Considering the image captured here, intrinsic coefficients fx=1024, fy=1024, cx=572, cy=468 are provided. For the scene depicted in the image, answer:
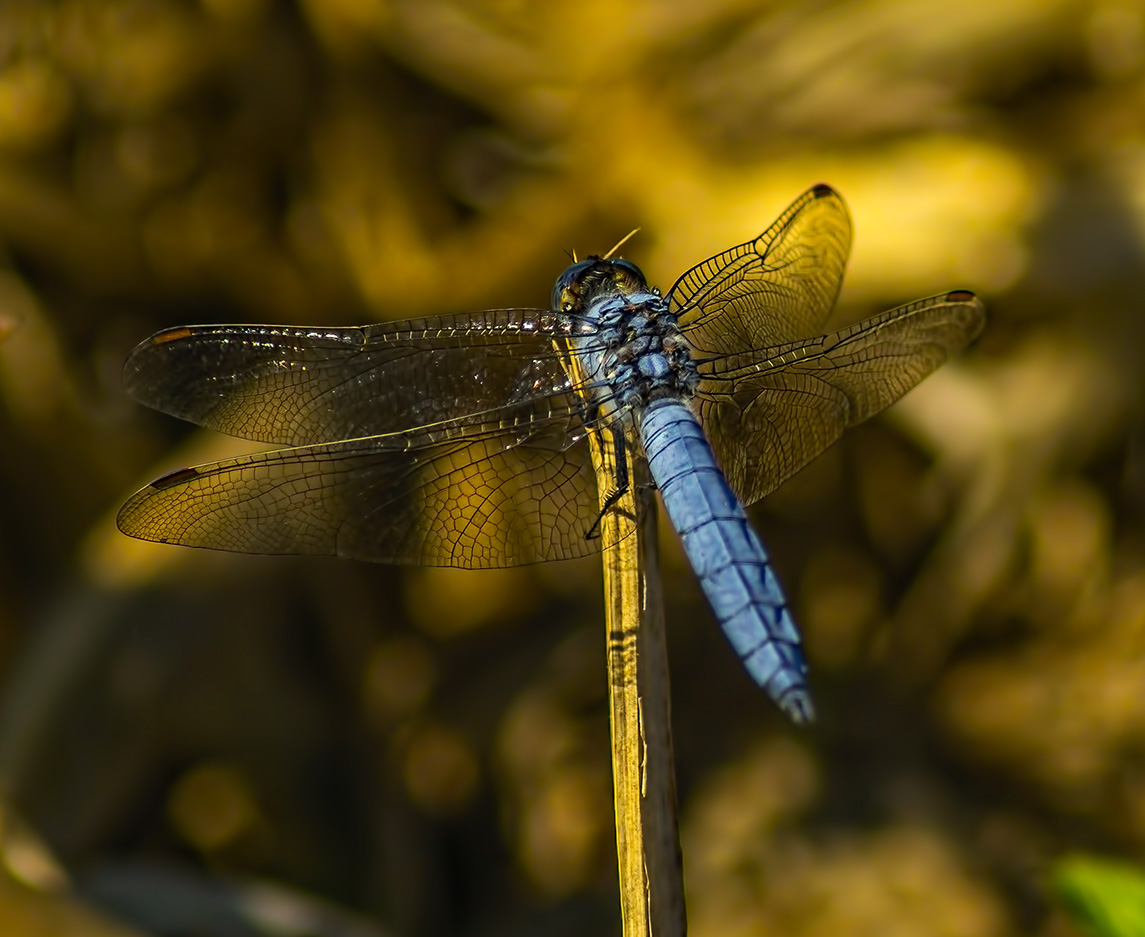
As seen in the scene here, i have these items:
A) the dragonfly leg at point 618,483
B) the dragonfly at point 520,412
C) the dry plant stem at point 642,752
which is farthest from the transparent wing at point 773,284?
the dry plant stem at point 642,752

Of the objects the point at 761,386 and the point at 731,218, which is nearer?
the point at 761,386

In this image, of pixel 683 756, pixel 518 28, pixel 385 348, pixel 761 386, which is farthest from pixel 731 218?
pixel 683 756

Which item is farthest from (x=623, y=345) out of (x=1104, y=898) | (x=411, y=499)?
(x=1104, y=898)

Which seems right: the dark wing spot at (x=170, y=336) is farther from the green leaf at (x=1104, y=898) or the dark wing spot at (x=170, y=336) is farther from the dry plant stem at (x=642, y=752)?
the green leaf at (x=1104, y=898)

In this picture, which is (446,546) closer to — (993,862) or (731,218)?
(731,218)

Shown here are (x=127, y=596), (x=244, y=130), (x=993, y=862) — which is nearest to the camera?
(x=127, y=596)

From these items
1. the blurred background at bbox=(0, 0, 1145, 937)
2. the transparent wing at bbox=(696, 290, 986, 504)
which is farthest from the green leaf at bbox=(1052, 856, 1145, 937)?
the blurred background at bbox=(0, 0, 1145, 937)
